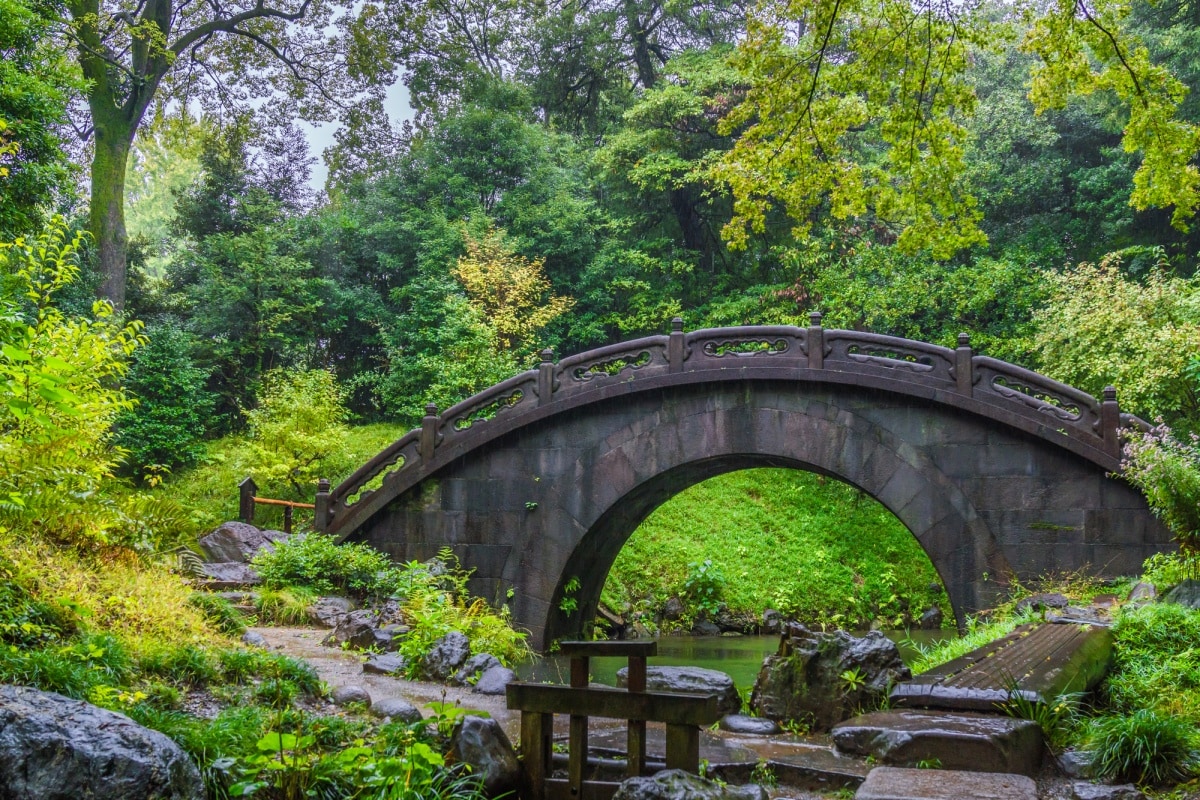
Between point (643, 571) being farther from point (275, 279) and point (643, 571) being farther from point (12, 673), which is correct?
point (12, 673)

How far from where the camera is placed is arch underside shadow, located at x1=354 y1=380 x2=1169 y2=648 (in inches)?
449

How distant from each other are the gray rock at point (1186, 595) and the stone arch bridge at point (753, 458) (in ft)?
12.9

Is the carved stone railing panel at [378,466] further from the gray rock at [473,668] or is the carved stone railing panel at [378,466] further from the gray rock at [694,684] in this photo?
the gray rock at [694,684]

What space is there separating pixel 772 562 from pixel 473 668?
39.6 ft

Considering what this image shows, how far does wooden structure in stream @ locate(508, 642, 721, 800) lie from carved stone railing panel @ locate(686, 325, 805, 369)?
796cm

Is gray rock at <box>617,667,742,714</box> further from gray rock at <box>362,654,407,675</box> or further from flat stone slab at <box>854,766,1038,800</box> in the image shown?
flat stone slab at <box>854,766,1038,800</box>

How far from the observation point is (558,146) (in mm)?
25562

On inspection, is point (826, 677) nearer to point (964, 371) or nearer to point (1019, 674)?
point (1019, 674)

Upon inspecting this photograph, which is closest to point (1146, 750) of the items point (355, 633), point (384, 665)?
point (384, 665)

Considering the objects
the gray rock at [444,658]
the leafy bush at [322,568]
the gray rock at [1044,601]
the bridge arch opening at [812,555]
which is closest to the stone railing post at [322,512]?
the leafy bush at [322,568]

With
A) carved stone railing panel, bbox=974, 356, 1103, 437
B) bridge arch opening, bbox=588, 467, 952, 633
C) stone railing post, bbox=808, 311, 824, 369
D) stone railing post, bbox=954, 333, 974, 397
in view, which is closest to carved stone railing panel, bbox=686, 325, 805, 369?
stone railing post, bbox=808, 311, 824, 369

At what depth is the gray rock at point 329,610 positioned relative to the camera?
424 inches

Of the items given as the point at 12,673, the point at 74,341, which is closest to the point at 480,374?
the point at 74,341

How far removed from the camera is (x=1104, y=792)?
473cm
